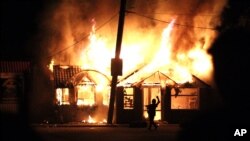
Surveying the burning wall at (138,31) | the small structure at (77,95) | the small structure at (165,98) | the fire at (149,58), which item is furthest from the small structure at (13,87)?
the small structure at (165,98)

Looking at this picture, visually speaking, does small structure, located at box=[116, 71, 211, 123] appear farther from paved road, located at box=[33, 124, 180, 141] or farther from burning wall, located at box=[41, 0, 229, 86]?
paved road, located at box=[33, 124, 180, 141]

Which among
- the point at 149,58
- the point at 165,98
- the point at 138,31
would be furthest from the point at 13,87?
the point at 138,31

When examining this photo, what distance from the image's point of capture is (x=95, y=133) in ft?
88.7

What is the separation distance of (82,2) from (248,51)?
44.1 feet

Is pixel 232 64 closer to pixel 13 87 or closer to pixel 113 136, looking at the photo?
pixel 13 87

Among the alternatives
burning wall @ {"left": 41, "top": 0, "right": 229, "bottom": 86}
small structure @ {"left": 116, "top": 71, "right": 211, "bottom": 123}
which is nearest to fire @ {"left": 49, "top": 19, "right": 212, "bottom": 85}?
burning wall @ {"left": 41, "top": 0, "right": 229, "bottom": 86}

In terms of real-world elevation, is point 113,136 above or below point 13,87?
below

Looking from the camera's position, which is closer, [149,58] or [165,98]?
[165,98]

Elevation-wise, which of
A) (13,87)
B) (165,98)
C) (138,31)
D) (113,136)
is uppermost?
(138,31)

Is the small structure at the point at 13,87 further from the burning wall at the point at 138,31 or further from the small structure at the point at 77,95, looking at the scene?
the burning wall at the point at 138,31

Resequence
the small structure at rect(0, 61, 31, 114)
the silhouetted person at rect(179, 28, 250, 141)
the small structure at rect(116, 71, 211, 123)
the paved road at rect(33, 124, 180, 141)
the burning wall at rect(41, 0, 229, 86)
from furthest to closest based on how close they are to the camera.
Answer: the silhouetted person at rect(179, 28, 250, 141) → the burning wall at rect(41, 0, 229, 86) → the small structure at rect(0, 61, 31, 114) → the small structure at rect(116, 71, 211, 123) → the paved road at rect(33, 124, 180, 141)

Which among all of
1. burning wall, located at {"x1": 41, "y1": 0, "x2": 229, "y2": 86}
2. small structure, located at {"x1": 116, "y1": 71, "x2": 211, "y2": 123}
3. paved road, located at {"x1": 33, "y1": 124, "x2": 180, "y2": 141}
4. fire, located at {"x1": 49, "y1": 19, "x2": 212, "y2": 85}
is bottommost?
paved road, located at {"x1": 33, "y1": 124, "x2": 180, "y2": 141}

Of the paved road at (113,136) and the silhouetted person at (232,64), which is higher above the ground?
the silhouetted person at (232,64)

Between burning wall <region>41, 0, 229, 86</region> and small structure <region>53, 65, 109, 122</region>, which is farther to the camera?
burning wall <region>41, 0, 229, 86</region>
